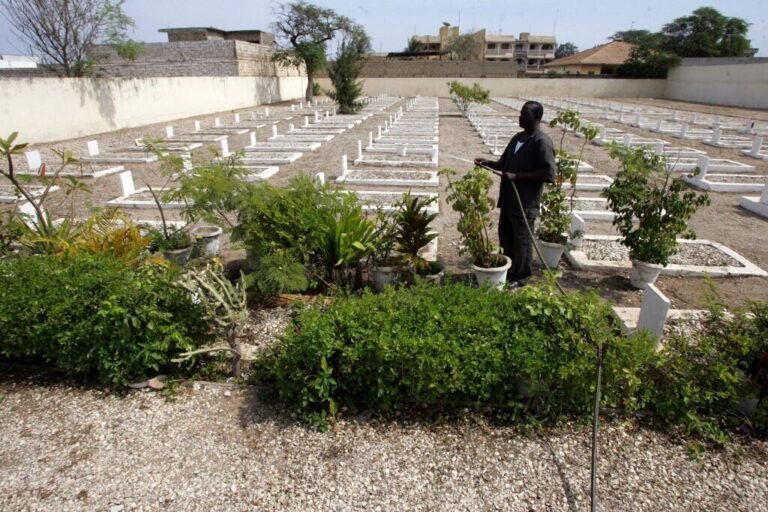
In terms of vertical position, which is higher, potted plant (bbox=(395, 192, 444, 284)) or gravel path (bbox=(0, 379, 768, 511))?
potted plant (bbox=(395, 192, 444, 284))

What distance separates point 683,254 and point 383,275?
3.69 m

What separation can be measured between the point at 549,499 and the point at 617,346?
35.5 inches

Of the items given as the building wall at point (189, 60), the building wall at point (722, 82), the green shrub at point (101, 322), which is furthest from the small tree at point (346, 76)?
the building wall at point (722, 82)

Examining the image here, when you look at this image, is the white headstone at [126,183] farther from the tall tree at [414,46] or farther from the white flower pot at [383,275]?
the tall tree at [414,46]

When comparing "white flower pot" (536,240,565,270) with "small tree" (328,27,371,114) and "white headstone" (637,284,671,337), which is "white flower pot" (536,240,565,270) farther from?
"small tree" (328,27,371,114)

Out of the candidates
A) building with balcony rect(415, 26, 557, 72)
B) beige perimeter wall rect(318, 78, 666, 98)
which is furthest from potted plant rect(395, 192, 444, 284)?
building with balcony rect(415, 26, 557, 72)

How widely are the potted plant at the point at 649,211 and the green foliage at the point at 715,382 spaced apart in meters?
1.39

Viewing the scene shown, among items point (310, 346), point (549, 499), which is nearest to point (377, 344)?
point (310, 346)

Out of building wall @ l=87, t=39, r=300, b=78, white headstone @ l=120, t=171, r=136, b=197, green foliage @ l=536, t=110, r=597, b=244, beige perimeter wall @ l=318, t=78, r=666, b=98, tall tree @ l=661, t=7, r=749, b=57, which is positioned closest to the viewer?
green foliage @ l=536, t=110, r=597, b=244

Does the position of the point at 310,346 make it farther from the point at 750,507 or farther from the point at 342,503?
the point at 750,507

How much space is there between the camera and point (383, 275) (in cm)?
395

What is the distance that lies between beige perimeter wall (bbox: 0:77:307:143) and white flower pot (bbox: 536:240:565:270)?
1478cm

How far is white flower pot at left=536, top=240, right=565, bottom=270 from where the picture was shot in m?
4.56

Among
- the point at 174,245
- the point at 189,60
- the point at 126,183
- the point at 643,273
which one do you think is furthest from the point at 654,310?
the point at 189,60
